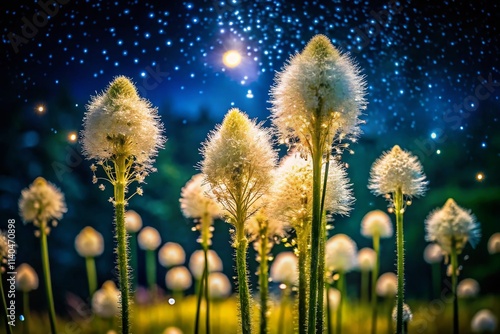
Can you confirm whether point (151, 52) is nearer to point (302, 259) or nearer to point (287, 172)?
point (287, 172)

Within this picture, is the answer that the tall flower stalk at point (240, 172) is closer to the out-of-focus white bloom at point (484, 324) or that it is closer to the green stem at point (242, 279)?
the green stem at point (242, 279)

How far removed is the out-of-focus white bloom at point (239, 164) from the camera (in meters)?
0.86

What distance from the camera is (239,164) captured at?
0.85m

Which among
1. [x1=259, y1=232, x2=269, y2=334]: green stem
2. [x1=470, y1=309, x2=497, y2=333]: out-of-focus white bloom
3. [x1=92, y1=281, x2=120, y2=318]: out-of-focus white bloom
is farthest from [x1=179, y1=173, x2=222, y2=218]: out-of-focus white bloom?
[x1=470, y1=309, x2=497, y2=333]: out-of-focus white bloom

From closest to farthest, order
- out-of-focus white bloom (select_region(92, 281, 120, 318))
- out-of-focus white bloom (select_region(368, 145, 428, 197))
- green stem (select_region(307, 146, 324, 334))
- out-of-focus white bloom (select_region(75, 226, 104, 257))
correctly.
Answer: green stem (select_region(307, 146, 324, 334))
out-of-focus white bloom (select_region(368, 145, 428, 197))
out-of-focus white bloom (select_region(92, 281, 120, 318))
out-of-focus white bloom (select_region(75, 226, 104, 257))

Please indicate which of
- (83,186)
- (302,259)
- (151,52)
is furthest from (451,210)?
(83,186)

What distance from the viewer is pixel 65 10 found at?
1325 millimetres

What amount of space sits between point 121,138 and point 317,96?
351 millimetres

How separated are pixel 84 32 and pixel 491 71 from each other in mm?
1149

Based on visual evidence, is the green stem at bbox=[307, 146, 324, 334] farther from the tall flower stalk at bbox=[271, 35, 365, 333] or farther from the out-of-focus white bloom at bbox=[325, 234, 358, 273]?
the out-of-focus white bloom at bbox=[325, 234, 358, 273]

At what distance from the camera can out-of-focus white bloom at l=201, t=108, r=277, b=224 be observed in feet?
2.81

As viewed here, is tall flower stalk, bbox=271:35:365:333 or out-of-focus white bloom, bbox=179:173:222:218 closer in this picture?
tall flower stalk, bbox=271:35:365:333

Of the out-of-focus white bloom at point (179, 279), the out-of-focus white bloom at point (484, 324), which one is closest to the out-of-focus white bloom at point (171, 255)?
the out-of-focus white bloom at point (179, 279)

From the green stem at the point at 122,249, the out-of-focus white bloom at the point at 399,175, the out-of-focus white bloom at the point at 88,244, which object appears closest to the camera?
the green stem at the point at 122,249
